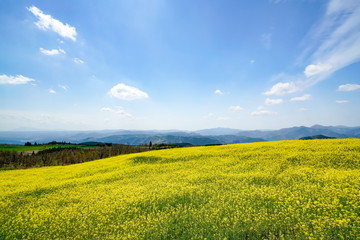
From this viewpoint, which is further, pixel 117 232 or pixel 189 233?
pixel 117 232

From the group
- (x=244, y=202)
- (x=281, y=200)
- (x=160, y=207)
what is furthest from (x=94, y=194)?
(x=281, y=200)

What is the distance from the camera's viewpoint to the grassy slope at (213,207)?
7074 millimetres

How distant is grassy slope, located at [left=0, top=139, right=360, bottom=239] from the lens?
7.07m

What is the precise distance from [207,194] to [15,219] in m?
10.6

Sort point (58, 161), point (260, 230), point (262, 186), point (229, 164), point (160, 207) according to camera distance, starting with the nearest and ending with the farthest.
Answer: point (260, 230)
point (160, 207)
point (262, 186)
point (229, 164)
point (58, 161)

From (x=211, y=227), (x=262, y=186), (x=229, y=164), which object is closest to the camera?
(x=211, y=227)

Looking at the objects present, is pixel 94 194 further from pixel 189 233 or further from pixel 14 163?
pixel 14 163

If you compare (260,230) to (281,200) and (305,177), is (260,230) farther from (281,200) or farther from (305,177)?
(305,177)

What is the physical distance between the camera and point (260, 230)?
22.9ft

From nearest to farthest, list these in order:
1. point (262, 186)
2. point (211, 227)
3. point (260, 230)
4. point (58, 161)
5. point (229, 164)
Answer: point (260, 230) → point (211, 227) → point (262, 186) → point (229, 164) → point (58, 161)

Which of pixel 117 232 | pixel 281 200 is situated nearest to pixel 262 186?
pixel 281 200

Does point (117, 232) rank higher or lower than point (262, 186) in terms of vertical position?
lower

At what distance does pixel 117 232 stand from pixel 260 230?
5933mm

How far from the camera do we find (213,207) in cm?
891
